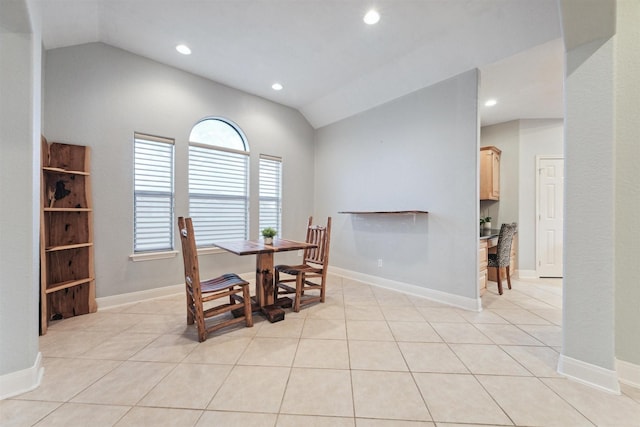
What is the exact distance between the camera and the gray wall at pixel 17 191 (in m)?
1.50

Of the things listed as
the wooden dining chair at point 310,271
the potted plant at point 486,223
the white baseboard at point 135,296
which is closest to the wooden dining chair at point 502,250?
the potted plant at point 486,223

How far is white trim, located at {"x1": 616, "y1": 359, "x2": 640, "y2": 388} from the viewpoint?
1.62m

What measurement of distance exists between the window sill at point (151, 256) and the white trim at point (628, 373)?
4399mm

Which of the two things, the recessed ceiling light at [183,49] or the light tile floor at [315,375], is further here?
the recessed ceiling light at [183,49]

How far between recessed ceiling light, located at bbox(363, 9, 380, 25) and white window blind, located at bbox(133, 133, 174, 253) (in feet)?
9.27

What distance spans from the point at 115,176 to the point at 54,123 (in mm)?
726

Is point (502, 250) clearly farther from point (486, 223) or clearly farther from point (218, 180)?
point (218, 180)

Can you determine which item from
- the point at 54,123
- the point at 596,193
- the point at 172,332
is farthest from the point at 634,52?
the point at 54,123

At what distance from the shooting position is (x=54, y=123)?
2.65 meters

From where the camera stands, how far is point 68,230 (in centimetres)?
266

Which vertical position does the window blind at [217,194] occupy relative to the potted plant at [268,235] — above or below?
above

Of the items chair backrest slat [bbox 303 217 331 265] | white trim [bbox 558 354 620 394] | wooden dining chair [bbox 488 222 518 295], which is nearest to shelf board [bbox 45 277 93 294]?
chair backrest slat [bbox 303 217 331 265]

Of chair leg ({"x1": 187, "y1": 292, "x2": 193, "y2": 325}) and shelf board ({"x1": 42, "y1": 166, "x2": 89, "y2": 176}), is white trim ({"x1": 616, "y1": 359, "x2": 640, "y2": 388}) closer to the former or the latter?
chair leg ({"x1": 187, "y1": 292, "x2": 193, "y2": 325})

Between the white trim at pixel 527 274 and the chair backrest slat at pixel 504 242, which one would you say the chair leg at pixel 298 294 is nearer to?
the chair backrest slat at pixel 504 242
